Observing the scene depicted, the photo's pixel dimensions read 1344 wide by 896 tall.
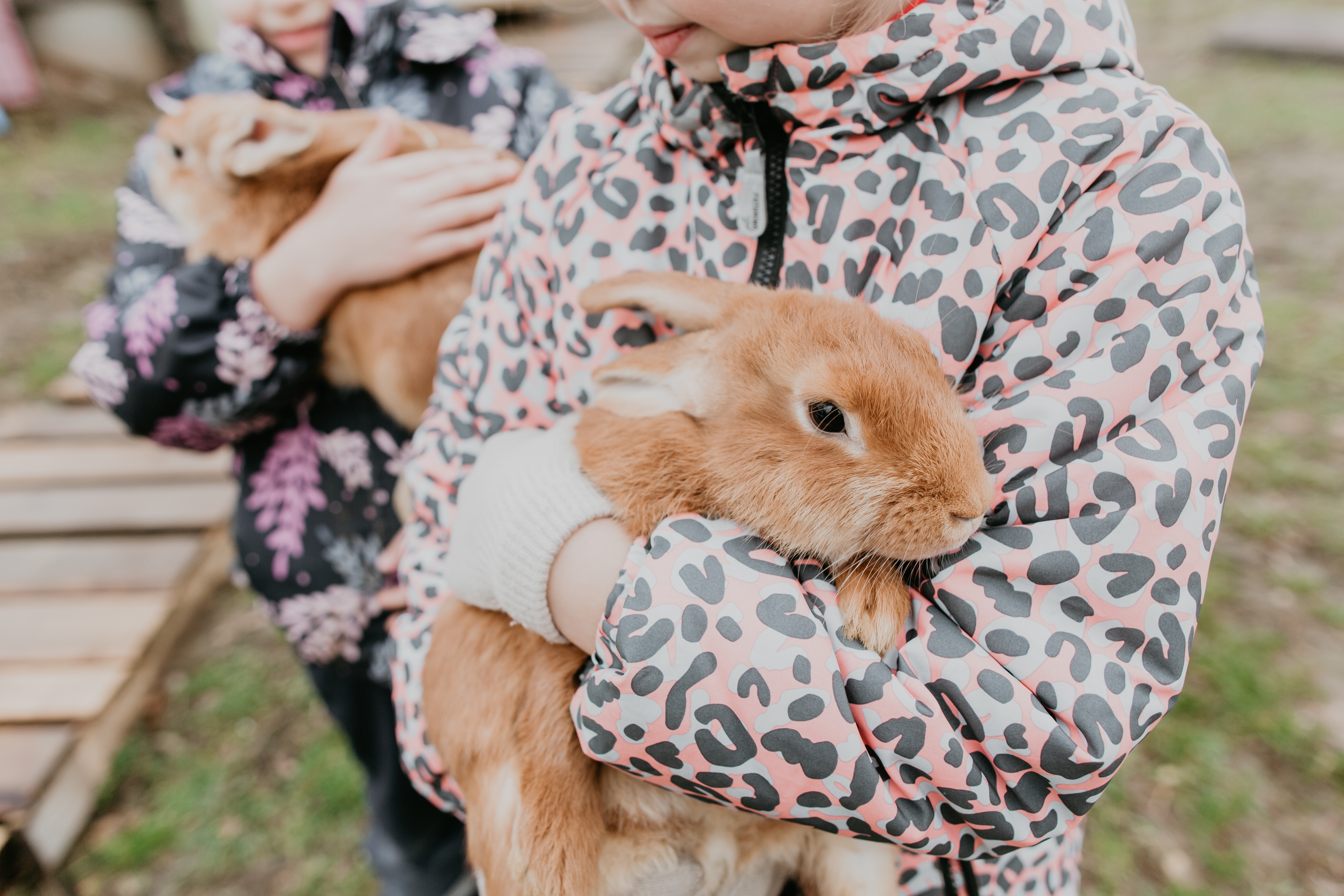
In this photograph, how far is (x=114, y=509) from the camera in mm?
3605

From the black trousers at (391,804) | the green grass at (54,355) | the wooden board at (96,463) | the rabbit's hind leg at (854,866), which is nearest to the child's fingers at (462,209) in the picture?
the black trousers at (391,804)

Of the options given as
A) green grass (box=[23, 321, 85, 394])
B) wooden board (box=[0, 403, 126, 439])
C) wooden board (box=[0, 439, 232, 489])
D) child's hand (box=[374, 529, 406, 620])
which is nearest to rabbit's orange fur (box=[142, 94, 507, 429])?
child's hand (box=[374, 529, 406, 620])

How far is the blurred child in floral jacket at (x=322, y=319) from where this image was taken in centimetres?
188

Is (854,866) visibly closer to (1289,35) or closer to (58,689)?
(58,689)

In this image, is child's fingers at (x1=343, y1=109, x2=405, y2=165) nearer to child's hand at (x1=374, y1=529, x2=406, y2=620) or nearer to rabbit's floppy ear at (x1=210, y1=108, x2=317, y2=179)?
rabbit's floppy ear at (x1=210, y1=108, x2=317, y2=179)

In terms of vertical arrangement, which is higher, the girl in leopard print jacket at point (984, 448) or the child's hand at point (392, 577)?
the girl in leopard print jacket at point (984, 448)

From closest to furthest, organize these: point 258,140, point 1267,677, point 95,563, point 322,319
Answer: point 322,319
point 258,140
point 1267,677
point 95,563

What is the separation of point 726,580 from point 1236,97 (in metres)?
9.93

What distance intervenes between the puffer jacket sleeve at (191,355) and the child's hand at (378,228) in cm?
7

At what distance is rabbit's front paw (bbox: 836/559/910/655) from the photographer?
42.4 inches

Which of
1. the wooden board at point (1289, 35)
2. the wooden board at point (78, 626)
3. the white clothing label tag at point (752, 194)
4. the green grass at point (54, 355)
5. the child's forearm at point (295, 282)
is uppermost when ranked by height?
the white clothing label tag at point (752, 194)

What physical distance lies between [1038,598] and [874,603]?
21 centimetres

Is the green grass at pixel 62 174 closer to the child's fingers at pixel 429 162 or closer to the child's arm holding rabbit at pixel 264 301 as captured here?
the child's arm holding rabbit at pixel 264 301

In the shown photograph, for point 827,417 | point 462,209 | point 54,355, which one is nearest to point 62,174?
point 54,355
